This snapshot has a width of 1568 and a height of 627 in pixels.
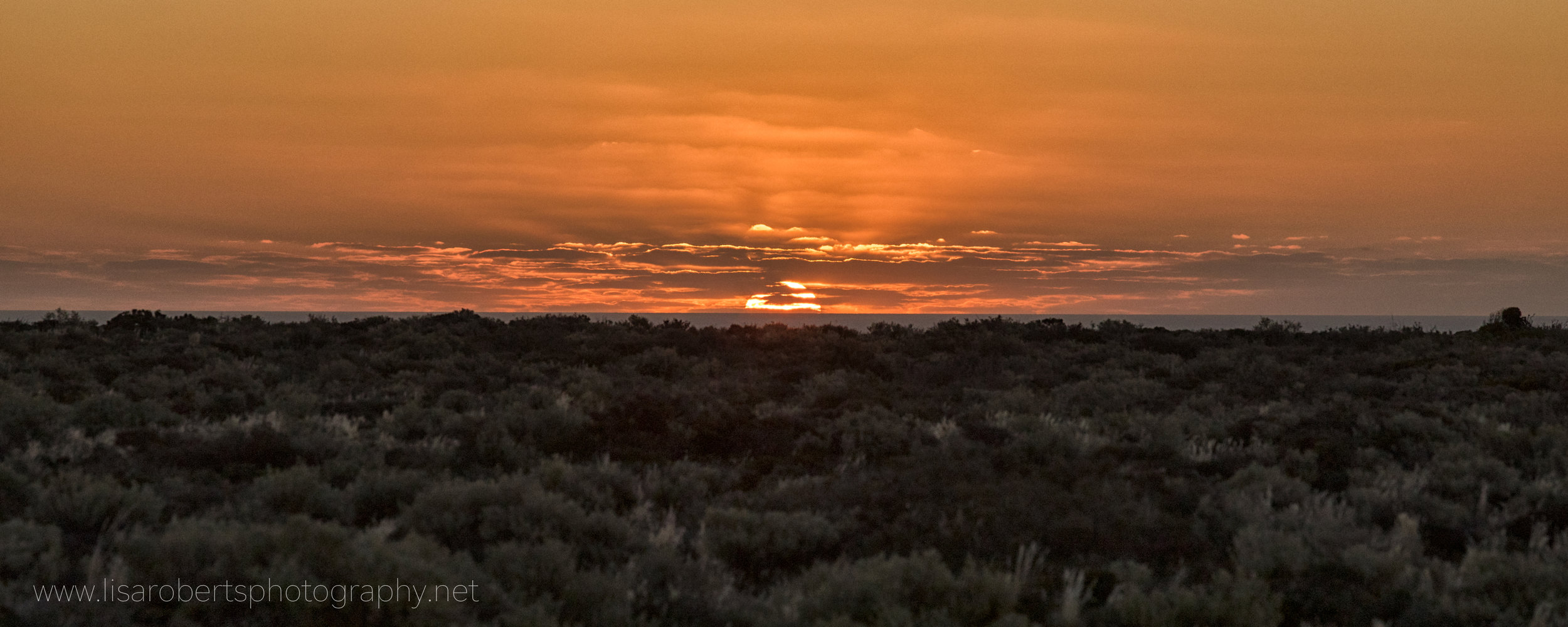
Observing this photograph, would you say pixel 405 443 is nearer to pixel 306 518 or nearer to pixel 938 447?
pixel 306 518

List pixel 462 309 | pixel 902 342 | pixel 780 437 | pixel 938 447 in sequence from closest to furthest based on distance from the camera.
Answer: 1. pixel 938 447
2. pixel 780 437
3. pixel 902 342
4. pixel 462 309

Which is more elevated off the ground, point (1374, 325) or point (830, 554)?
point (1374, 325)

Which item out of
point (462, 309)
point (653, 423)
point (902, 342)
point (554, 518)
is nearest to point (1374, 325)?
point (902, 342)

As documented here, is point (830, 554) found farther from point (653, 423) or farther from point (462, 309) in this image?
point (462, 309)

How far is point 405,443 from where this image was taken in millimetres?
11992

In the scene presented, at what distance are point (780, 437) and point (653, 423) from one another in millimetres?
1902

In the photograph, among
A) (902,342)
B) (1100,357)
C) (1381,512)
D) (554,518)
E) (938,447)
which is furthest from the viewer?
(902,342)

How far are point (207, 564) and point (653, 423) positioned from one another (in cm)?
794

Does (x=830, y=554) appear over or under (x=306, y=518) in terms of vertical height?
under

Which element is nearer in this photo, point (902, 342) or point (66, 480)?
point (66, 480)

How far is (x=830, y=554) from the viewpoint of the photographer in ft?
26.5

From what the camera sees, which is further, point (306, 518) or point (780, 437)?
point (780, 437)

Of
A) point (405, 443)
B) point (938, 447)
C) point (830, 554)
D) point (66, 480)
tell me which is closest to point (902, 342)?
point (938, 447)

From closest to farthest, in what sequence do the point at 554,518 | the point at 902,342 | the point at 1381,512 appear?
the point at 554,518
the point at 1381,512
the point at 902,342
